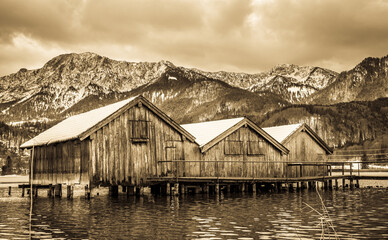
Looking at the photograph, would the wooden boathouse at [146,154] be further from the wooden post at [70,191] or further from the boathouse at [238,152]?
the wooden post at [70,191]

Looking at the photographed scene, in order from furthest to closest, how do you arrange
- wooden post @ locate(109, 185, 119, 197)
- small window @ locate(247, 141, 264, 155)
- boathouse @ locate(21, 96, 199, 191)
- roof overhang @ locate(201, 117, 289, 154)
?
small window @ locate(247, 141, 264, 155) → roof overhang @ locate(201, 117, 289, 154) → wooden post @ locate(109, 185, 119, 197) → boathouse @ locate(21, 96, 199, 191)

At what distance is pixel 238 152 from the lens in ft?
151

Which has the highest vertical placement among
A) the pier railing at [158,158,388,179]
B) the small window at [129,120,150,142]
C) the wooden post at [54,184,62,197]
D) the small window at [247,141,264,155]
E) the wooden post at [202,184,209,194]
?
the small window at [129,120,150,142]

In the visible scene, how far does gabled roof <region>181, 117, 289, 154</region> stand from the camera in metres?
44.4

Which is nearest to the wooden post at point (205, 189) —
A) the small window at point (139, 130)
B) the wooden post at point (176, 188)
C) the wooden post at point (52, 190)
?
the wooden post at point (176, 188)

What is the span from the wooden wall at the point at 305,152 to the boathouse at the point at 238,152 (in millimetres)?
2281

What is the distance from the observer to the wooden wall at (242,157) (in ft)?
145

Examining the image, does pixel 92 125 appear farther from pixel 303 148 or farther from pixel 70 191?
pixel 303 148

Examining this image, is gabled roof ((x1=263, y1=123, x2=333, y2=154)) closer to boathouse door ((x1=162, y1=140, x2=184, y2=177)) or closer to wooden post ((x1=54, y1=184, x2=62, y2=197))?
boathouse door ((x1=162, y1=140, x2=184, y2=177))

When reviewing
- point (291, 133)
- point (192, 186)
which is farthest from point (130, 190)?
point (291, 133)

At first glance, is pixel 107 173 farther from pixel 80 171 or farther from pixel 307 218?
pixel 307 218

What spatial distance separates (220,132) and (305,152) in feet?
40.4

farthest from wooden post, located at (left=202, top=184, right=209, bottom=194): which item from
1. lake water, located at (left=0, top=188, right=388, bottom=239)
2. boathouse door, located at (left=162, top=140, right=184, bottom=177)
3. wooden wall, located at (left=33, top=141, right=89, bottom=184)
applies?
lake water, located at (left=0, top=188, right=388, bottom=239)

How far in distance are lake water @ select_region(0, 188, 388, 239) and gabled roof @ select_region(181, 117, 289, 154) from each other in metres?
13.6
